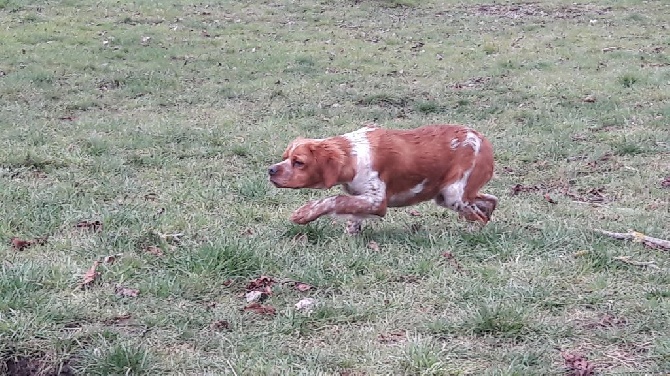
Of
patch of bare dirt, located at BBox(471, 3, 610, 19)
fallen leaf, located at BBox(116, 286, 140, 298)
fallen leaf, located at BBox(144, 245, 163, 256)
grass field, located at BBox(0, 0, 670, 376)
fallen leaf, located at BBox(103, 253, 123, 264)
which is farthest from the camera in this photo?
patch of bare dirt, located at BBox(471, 3, 610, 19)

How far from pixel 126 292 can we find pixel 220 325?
618 mm

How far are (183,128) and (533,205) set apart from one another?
163 inches

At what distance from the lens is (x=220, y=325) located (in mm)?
4051

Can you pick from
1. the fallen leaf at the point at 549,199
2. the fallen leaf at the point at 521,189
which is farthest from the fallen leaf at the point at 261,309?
the fallen leaf at the point at 521,189

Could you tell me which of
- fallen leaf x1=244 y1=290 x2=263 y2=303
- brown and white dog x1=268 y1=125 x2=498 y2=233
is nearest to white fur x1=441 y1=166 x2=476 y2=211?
brown and white dog x1=268 y1=125 x2=498 y2=233

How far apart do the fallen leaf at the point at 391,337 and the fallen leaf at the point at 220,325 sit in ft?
2.37

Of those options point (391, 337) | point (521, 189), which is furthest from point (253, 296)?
point (521, 189)

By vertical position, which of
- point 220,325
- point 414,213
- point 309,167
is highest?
point 309,167

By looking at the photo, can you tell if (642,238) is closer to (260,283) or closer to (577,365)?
(577,365)

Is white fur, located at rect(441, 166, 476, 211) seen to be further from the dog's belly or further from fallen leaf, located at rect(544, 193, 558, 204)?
fallen leaf, located at rect(544, 193, 558, 204)

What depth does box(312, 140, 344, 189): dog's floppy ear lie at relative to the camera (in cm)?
519

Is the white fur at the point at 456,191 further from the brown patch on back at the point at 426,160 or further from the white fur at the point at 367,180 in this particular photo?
the white fur at the point at 367,180

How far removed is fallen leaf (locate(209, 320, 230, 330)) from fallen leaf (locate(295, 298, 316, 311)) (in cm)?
37

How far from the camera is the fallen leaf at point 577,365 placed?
3580mm
